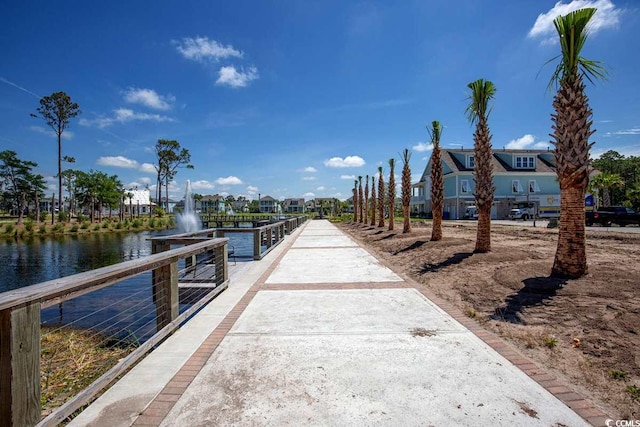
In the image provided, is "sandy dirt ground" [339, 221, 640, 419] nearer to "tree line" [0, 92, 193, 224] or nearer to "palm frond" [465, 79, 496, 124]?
"palm frond" [465, 79, 496, 124]

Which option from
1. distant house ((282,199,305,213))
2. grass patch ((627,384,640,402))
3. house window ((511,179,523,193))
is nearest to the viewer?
grass patch ((627,384,640,402))

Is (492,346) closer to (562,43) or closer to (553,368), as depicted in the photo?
(553,368)

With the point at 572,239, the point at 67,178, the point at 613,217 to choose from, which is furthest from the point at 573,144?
the point at 67,178

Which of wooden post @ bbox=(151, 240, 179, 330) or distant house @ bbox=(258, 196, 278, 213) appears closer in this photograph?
wooden post @ bbox=(151, 240, 179, 330)

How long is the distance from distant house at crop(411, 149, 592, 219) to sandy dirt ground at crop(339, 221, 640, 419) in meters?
30.7

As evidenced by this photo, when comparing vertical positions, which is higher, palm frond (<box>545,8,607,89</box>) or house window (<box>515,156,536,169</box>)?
house window (<box>515,156,536,169</box>)

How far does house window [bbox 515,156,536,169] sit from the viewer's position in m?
40.5

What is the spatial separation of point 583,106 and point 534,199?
36.5 m

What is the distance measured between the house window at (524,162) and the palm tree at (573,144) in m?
38.8

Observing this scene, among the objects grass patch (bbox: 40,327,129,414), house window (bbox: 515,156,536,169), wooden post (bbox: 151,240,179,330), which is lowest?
grass patch (bbox: 40,327,129,414)

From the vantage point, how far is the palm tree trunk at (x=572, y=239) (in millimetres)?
6496

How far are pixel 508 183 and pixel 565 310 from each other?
38.9 meters

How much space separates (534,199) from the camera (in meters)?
37.6

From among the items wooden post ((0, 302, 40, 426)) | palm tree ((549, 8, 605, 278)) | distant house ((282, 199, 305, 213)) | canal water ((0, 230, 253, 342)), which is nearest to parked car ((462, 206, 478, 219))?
canal water ((0, 230, 253, 342))
